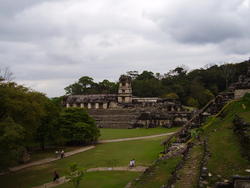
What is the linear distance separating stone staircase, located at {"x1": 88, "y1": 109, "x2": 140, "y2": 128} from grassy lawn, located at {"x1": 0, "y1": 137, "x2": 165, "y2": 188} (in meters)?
19.0

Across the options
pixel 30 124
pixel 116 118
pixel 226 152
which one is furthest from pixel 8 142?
pixel 116 118

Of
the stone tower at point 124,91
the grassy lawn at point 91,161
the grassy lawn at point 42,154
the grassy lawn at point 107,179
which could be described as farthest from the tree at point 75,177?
the stone tower at point 124,91

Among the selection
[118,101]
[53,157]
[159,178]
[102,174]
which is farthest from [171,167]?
[118,101]

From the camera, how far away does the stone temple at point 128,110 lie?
150ft

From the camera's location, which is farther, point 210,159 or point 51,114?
point 51,114

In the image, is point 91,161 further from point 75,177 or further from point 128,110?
point 128,110

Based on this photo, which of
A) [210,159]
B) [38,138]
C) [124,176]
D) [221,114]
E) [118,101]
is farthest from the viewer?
[118,101]

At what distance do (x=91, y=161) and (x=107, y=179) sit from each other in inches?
234

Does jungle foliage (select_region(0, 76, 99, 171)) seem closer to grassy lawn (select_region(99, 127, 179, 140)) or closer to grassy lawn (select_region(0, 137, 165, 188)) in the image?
grassy lawn (select_region(0, 137, 165, 188))

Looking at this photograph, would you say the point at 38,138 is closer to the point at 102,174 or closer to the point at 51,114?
the point at 51,114

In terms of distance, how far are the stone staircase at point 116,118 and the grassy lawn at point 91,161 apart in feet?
62.2

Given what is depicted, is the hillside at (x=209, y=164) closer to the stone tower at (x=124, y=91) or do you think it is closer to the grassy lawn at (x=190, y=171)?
the grassy lawn at (x=190, y=171)

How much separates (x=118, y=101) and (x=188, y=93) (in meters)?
21.7

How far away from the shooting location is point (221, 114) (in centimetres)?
2238
